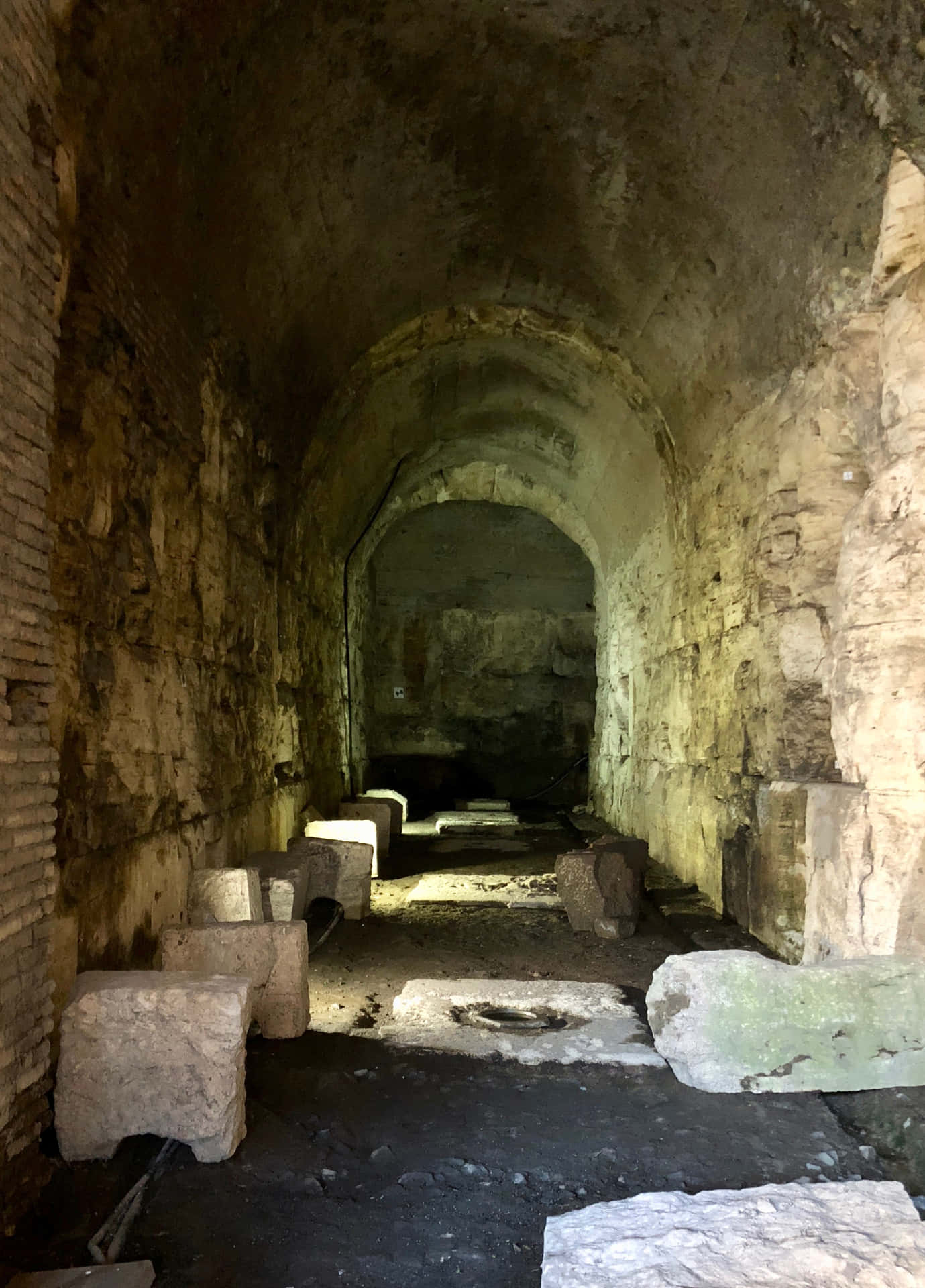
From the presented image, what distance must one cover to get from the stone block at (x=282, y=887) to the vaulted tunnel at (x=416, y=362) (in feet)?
1.06

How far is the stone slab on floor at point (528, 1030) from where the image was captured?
3602 mm

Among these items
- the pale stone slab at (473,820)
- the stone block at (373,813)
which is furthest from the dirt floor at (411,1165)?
the pale stone slab at (473,820)

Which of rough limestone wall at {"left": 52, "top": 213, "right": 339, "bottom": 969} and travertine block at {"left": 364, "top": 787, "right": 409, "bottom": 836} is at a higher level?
rough limestone wall at {"left": 52, "top": 213, "right": 339, "bottom": 969}

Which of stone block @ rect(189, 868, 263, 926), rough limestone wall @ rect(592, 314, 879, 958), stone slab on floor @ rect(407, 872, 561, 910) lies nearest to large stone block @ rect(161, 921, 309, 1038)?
stone block @ rect(189, 868, 263, 926)

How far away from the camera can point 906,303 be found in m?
3.75

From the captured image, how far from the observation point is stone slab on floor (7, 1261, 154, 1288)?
2.06 meters

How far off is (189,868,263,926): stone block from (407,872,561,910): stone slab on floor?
2.23 m

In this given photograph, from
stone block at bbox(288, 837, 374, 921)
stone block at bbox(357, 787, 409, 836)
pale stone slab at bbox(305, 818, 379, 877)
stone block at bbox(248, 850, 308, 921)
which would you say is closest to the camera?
stone block at bbox(248, 850, 308, 921)

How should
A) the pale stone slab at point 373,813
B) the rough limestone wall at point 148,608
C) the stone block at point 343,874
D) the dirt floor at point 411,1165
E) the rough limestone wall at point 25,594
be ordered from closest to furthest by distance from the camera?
the dirt floor at point 411,1165 < the rough limestone wall at point 25,594 < the rough limestone wall at point 148,608 < the stone block at point 343,874 < the pale stone slab at point 373,813

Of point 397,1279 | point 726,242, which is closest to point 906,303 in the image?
point 726,242

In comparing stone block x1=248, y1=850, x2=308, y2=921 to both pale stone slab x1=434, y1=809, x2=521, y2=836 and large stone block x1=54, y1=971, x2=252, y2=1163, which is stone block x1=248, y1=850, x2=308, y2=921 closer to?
large stone block x1=54, y1=971, x2=252, y2=1163

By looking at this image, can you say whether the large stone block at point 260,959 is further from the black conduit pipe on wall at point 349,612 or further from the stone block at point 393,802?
the black conduit pipe on wall at point 349,612

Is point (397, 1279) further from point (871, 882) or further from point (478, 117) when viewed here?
point (478, 117)

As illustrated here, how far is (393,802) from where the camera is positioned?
33.5 ft
